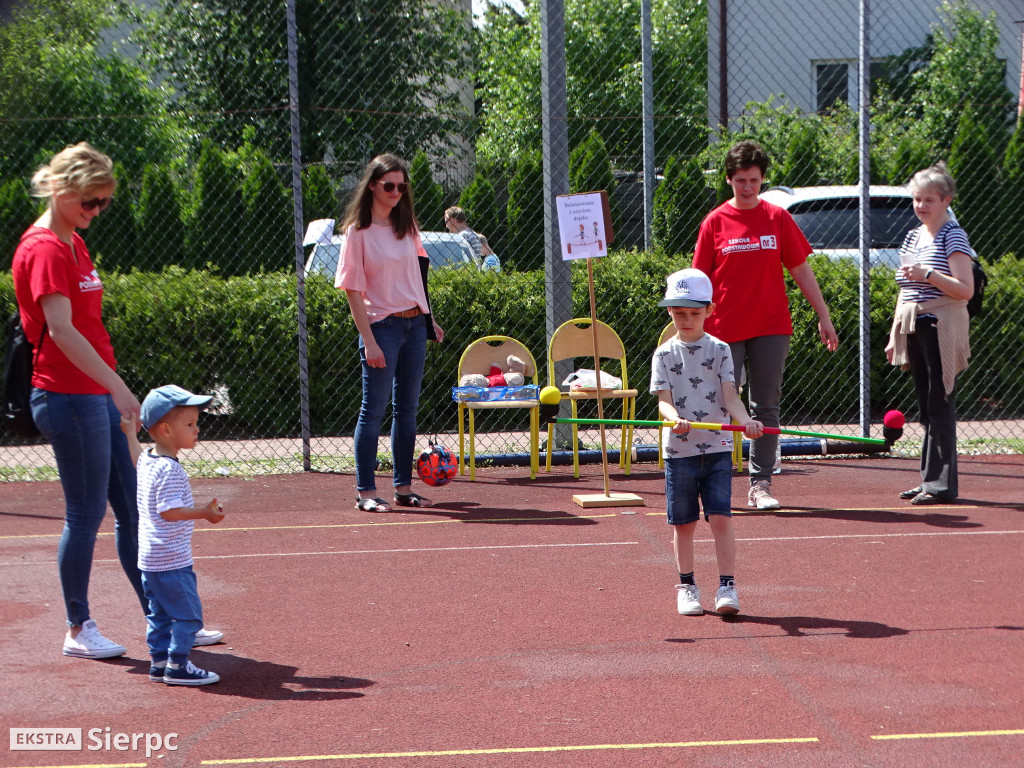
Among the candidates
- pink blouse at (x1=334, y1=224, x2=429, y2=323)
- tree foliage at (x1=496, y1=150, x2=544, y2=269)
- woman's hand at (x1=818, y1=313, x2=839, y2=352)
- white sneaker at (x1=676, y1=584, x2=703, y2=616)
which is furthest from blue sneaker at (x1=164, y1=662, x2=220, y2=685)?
tree foliage at (x1=496, y1=150, x2=544, y2=269)

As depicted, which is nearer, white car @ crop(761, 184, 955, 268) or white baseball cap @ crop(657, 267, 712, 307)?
white baseball cap @ crop(657, 267, 712, 307)

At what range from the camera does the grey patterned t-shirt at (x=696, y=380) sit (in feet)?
16.6

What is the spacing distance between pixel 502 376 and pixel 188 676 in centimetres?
493

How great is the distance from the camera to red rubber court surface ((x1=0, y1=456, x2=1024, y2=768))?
143 inches

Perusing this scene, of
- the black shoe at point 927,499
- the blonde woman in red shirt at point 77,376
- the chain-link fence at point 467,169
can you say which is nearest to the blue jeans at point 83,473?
the blonde woman in red shirt at point 77,376

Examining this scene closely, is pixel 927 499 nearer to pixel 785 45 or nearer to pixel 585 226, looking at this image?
pixel 585 226

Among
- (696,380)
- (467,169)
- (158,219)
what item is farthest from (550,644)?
(467,169)

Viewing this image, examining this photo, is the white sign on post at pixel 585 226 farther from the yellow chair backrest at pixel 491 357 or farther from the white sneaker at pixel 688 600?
the white sneaker at pixel 688 600

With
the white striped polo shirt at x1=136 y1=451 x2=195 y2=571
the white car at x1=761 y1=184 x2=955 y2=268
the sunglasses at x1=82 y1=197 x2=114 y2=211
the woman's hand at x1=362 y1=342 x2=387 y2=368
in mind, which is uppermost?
the white car at x1=761 y1=184 x2=955 y2=268

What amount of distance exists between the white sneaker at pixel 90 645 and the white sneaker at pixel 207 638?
0.30 metres

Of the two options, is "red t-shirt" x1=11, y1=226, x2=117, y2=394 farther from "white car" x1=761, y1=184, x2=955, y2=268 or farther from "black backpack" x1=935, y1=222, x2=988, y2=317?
"white car" x1=761, y1=184, x2=955, y2=268

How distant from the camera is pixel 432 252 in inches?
475

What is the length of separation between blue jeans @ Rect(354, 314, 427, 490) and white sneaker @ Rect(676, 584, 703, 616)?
2.83 metres

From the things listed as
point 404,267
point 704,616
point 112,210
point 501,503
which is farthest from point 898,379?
point 112,210
